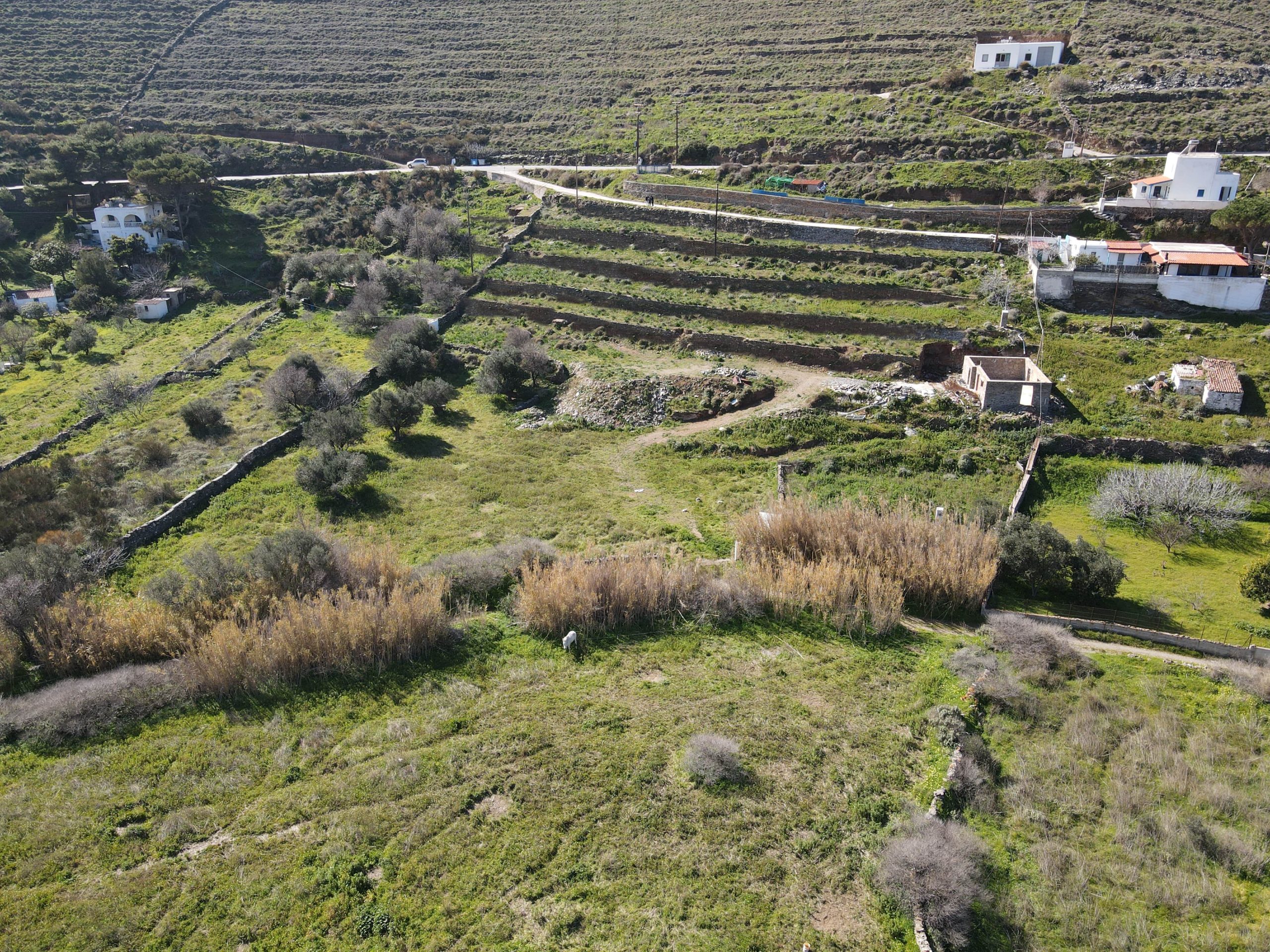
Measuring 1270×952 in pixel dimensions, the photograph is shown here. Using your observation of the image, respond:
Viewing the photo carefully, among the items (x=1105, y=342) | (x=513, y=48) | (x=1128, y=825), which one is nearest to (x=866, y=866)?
(x=1128, y=825)

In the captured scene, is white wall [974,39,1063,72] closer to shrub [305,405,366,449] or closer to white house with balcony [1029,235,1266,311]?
white house with balcony [1029,235,1266,311]

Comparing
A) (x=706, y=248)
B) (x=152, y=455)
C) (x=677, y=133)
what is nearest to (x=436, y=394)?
(x=152, y=455)

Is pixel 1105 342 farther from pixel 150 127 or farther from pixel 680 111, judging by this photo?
pixel 150 127

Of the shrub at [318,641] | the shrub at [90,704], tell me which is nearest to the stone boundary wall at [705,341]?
the shrub at [318,641]

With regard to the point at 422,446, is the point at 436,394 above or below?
above

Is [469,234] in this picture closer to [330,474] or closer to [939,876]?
[330,474]

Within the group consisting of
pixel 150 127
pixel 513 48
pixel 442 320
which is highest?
pixel 513 48

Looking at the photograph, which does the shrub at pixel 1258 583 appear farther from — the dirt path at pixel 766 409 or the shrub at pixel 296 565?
the shrub at pixel 296 565
